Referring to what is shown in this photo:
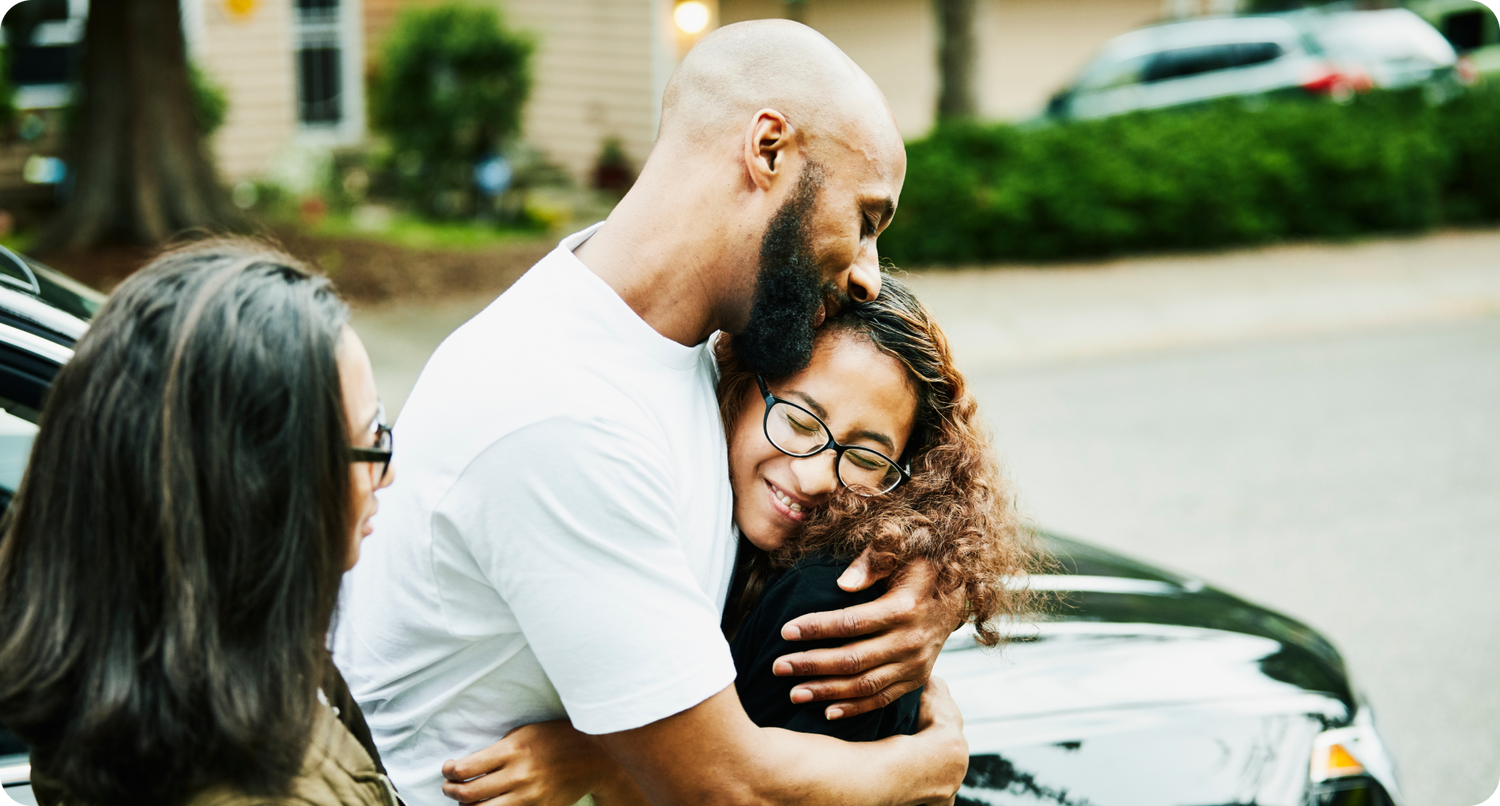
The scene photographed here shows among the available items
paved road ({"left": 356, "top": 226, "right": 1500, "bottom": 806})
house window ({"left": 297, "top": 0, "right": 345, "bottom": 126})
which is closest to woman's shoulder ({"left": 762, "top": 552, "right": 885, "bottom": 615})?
paved road ({"left": 356, "top": 226, "right": 1500, "bottom": 806})

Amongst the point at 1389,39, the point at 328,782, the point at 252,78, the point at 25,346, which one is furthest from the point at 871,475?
the point at 252,78

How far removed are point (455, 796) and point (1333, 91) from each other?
48.1ft

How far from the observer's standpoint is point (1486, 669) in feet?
15.7

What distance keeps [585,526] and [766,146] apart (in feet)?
2.29

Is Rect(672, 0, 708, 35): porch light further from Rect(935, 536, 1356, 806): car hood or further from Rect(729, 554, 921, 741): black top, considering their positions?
Rect(729, 554, 921, 741): black top

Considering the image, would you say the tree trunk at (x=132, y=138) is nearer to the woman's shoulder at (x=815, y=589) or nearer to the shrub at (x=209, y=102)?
→ the shrub at (x=209, y=102)

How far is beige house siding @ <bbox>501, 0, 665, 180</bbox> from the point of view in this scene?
1595 cm

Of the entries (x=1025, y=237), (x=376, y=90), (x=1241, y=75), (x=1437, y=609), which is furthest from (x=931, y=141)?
(x=376, y=90)

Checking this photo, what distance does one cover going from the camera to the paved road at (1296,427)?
5047 mm

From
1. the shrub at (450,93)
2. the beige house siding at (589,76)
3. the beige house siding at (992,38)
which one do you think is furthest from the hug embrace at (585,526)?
the beige house siding at (992,38)

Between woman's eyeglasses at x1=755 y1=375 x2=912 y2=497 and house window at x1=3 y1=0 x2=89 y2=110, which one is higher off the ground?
house window at x1=3 y1=0 x2=89 y2=110

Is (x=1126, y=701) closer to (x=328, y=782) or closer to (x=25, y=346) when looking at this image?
(x=328, y=782)

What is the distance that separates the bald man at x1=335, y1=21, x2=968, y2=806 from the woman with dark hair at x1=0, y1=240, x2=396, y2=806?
25 cm

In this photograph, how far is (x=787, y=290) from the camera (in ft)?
6.47
